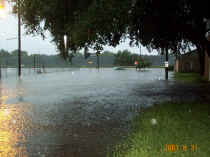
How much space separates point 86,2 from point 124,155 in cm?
482

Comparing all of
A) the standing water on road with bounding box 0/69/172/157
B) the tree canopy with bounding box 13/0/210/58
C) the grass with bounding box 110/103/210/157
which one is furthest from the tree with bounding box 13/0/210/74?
the grass with bounding box 110/103/210/157

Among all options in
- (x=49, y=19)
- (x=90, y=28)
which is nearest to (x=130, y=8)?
(x=90, y=28)

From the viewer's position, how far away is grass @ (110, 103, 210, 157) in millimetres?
4441

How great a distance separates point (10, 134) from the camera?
19.3ft

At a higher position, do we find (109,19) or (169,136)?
(109,19)

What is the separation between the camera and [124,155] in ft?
14.4

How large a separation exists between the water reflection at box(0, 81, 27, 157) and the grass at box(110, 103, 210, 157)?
184cm

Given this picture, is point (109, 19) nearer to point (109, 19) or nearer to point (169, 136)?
point (109, 19)

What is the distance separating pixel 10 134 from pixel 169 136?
3.55 metres
